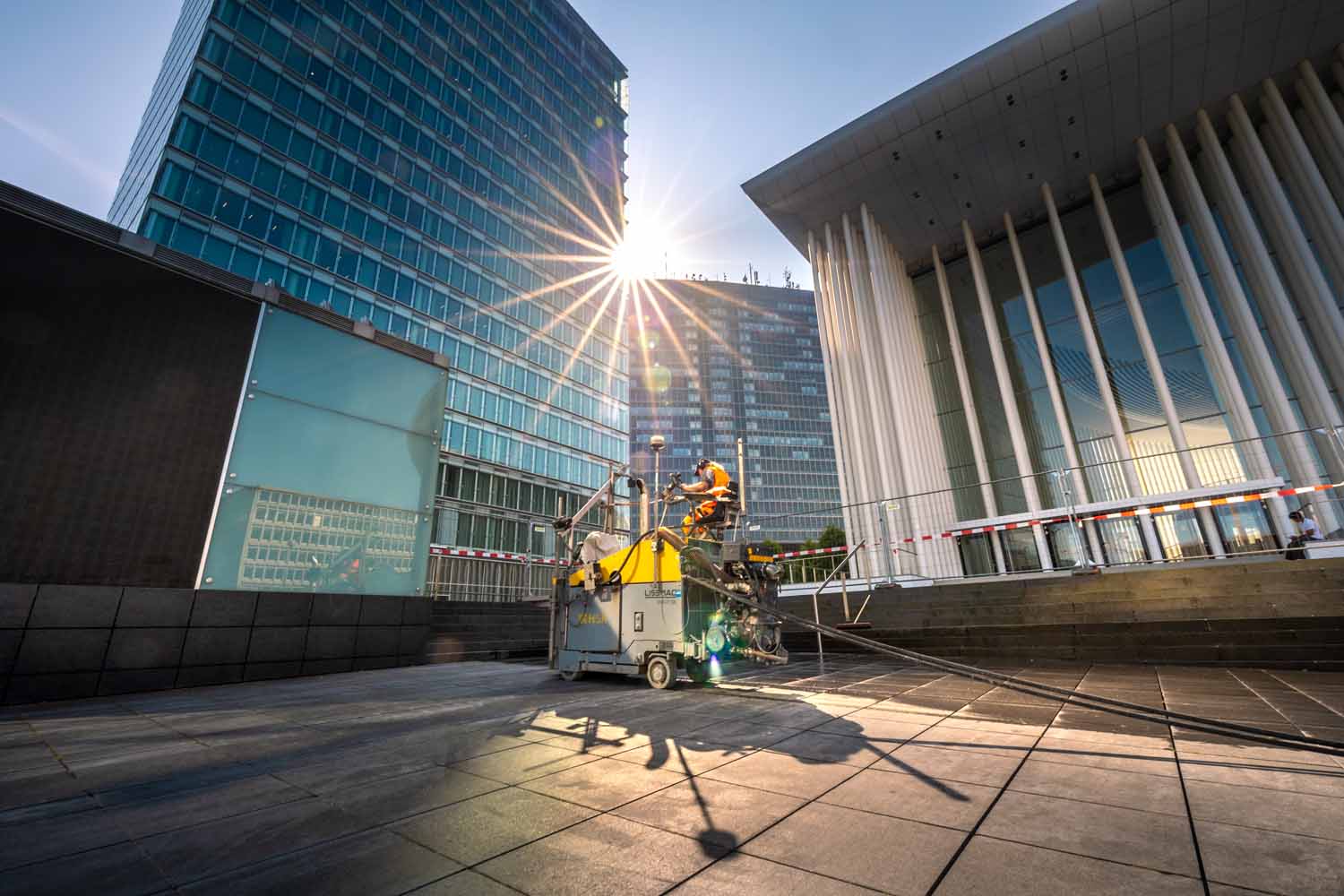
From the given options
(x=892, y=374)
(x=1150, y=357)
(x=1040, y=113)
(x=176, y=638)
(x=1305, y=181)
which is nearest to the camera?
(x=176, y=638)

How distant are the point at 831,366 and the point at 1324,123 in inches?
645

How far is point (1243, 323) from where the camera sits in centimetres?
1650

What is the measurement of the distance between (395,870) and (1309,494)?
19.5 meters

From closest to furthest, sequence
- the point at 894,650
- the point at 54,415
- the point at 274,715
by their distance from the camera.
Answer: the point at 894,650, the point at 274,715, the point at 54,415

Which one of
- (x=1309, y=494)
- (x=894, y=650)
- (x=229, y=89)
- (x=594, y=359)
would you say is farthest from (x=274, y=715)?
(x=594, y=359)

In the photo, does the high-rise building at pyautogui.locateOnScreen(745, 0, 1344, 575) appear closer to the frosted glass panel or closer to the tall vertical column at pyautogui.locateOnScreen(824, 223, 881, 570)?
the tall vertical column at pyautogui.locateOnScreen(824, 223, 881, 570)

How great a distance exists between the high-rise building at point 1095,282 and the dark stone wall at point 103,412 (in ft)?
57.6

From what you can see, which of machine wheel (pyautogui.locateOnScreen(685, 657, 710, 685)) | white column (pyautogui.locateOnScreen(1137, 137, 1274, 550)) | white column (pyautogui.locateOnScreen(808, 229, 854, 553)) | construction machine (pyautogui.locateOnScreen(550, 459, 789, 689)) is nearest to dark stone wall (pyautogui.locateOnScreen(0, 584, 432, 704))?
construction machine (pyautogui.locateOnScreen(550, 459, 789, 689))

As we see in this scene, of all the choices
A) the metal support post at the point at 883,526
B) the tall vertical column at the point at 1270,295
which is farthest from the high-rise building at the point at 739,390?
the tall vertical column at the point at 1270,295

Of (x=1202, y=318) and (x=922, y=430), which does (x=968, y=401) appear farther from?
(x=1202, y=318)

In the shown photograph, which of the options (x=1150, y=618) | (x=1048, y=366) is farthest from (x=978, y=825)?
(x=1048, y=366)

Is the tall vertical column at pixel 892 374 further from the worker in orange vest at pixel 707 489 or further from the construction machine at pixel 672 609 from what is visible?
the worker in orange vest at pixel 707 489

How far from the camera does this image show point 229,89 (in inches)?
1048

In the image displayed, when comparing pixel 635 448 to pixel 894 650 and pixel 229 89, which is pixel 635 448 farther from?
pixel 894 650
